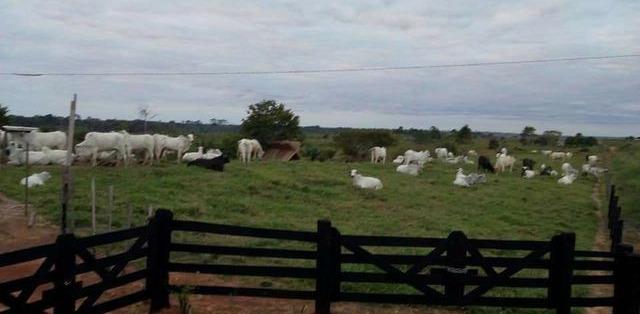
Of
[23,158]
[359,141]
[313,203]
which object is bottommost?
[313,203]

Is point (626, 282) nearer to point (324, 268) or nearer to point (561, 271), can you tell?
point (561, 271)

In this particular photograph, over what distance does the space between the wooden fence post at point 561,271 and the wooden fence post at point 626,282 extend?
737mm

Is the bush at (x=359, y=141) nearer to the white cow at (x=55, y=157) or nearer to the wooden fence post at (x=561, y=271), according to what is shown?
the white cow at (x=55, y=157)

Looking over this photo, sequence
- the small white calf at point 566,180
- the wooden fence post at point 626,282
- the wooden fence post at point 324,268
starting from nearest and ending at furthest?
the wooden fence post at point 324,268 < the wooden fence post at point 626,282 < the small white calf at point 566,180

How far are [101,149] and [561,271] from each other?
19.8m

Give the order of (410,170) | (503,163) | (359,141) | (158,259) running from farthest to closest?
1. (359,141)
2. (503,163)
3. (410,170)
4. (158,259)

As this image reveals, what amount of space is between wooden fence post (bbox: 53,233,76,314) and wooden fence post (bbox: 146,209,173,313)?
1.38m

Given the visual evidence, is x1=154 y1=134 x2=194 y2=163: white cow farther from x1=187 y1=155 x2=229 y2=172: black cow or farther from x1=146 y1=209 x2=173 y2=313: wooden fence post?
x1=146 y1=209 x2=173 y2=313: wooden fence post

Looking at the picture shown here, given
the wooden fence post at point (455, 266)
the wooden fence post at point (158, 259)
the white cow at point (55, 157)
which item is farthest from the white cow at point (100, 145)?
the wooden fence post at point (455, 266)

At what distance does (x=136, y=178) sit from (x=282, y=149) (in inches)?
940

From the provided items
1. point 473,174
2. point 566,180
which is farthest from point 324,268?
point 566,180

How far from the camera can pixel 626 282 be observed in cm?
817

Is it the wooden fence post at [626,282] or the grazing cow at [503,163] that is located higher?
the grazing cow at [503,163]

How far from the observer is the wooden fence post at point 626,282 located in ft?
26.6
